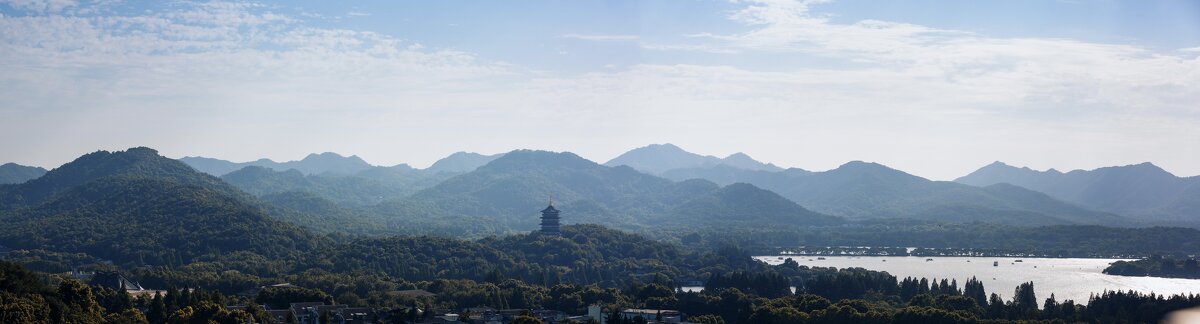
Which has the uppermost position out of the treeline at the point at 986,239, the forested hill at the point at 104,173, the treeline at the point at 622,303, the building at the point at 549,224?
the forested hill at the point at 104,173

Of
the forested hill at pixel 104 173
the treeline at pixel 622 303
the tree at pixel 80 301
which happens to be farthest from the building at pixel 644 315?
the forested hill at pixel 104 173

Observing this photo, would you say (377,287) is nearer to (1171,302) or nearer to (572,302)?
(572,302)

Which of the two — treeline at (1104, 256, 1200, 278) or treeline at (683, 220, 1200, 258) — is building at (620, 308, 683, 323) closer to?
treeline at (1104, 256, 1200, 278)

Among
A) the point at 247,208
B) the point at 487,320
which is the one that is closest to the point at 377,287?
the point at 487,320

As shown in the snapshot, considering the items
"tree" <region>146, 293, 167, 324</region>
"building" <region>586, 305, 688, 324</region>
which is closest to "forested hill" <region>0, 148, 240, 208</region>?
"tree" <region>146, 293, 167, 324</region>

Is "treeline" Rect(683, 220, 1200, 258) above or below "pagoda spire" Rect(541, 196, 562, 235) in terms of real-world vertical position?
above

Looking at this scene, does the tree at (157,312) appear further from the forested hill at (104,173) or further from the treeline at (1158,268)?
the forested hill at (104,173)
